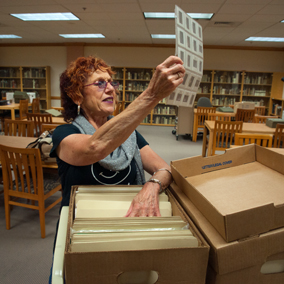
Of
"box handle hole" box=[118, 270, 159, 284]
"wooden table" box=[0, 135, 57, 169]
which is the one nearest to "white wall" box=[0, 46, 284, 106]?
"wooden table" box=[0, 135, 57, 169]

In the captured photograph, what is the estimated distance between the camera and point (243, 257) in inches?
22.3

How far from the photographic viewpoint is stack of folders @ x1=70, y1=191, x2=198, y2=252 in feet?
1.83

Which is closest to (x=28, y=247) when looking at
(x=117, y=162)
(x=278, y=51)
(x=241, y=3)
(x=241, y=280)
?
(x=117, y=162)

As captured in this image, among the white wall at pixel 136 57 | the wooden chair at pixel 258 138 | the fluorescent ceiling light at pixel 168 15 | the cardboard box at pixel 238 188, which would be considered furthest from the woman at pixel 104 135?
the white wall at pixel 136 57

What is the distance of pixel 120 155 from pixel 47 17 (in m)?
6.06

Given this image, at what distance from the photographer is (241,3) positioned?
4.36 meters

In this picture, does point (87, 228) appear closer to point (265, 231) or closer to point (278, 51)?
point (265, 231)

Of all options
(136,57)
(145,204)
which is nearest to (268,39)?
(136,57)

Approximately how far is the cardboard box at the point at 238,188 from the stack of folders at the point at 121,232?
0.31 ft

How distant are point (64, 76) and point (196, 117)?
553cm

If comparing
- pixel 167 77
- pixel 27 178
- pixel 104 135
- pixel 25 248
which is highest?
pixel 167 77

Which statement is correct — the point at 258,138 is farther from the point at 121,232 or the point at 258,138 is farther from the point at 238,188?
the point at 121,232

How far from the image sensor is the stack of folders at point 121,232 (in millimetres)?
557

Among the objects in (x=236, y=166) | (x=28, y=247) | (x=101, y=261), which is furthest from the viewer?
(x=28, y=247)
